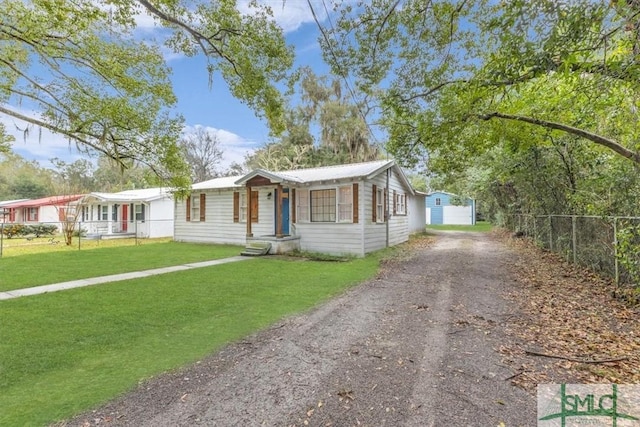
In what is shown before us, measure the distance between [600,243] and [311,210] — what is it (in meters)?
8.86

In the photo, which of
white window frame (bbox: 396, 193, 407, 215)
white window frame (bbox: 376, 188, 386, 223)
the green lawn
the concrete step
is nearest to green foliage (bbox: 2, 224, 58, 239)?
the green lawn

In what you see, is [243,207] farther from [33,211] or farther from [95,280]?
[33,211]

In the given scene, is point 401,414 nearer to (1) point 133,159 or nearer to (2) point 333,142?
(1) point 133,159

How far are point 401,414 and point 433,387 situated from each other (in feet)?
1.79

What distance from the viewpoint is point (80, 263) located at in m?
10.2

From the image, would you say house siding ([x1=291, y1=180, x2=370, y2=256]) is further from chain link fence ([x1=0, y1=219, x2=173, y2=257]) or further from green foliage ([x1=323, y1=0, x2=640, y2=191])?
chain link fence ([x1=0, y1=219, x2=173, y2=257])

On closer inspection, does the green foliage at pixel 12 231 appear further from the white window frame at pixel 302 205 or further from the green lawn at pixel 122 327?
the white window frame at pixel 302 205

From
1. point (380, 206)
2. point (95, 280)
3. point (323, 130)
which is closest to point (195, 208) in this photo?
point (95, 280)

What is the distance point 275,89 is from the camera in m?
7.40

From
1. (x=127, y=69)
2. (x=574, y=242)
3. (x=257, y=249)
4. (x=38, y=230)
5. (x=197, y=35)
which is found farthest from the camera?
(x=38, y=230)

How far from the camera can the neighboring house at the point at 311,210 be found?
39.3 ft

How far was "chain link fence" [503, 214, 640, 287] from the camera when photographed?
513 cm

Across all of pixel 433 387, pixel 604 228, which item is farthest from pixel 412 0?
pixel 433 387

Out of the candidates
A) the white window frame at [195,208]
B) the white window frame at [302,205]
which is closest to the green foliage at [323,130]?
the white window frame at [195,208]
